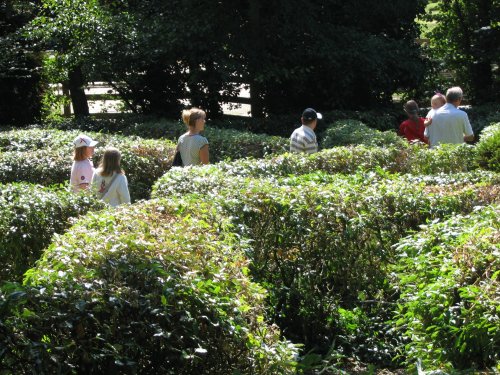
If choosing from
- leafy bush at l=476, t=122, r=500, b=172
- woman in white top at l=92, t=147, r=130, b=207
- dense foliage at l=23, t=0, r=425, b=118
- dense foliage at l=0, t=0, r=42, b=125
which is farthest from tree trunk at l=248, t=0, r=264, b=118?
woman in white top at l=92, t=147, r=130, b=207

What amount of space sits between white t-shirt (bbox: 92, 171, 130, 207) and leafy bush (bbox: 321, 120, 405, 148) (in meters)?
3.62

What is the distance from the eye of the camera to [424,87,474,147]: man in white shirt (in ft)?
34.7

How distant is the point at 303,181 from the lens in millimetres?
7234

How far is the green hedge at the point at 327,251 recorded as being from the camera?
622 cm

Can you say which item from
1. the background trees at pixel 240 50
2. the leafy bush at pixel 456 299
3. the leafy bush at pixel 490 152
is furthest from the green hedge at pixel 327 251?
the background trees at pixel 240 50

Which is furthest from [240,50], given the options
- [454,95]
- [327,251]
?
[327,251]

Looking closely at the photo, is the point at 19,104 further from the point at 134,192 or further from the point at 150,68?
the point at 134,192

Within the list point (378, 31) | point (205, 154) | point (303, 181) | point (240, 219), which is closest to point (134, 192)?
point (205, 154)

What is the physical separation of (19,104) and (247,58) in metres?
6.33

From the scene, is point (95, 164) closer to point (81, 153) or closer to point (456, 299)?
point (81, 153)

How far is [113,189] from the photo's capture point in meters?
8.09

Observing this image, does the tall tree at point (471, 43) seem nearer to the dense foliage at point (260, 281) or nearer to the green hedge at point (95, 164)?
the green hedge at point (95, 164)

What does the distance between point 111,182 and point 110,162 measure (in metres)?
0.18

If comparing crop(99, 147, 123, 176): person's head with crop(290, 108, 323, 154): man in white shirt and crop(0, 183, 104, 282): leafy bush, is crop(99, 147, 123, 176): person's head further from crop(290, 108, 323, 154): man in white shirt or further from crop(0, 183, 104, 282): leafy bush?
crop(290, 108, 323, 154): man in white shirt
